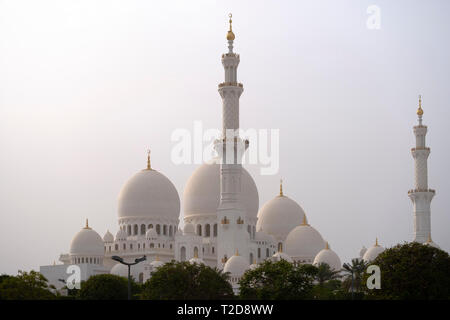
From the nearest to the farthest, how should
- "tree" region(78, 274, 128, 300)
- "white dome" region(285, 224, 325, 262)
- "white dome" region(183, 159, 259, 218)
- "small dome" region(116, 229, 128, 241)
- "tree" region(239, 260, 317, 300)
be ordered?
1. "tree" region(239, 260, 317, 300)
2. "tree" region(78, 274, 128, 300)
3. "white dome" region(183, 159, 259, 218)
4. "small dome" region(116, 229, 128, 241)
5. "white dome" region(285, 224, 325, 262)

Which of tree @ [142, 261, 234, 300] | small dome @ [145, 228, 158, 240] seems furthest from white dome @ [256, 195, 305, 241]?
tree @ [142, 261, 234, 300]

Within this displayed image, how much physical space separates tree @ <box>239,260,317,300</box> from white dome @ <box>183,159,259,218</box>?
33.1 metres

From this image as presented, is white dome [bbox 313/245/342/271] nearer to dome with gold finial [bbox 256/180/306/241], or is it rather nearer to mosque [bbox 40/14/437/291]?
mosque [bbox 40/14/437/291]

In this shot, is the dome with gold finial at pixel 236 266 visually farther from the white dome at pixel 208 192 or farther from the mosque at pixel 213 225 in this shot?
the white dome at pixel 208 192

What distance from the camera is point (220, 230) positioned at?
8031 centimetres

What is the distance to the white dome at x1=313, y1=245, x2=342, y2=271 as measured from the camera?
82.9m

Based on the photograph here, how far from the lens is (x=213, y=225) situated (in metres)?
88.0

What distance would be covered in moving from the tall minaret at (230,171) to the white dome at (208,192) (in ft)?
25.4

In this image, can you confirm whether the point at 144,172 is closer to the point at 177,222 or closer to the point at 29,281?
the point at 177,222

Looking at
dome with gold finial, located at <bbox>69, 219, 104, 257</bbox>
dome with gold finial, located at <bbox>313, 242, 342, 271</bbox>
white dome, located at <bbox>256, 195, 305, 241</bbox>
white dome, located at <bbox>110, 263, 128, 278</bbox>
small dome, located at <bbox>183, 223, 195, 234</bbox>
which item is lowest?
white dome, located at <bbox>110, 263, 128, 278</bbox>

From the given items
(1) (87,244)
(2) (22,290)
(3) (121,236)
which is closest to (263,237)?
(3) (121,236)

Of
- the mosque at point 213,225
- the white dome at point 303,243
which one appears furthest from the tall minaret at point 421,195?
the white dome at point 303,243
